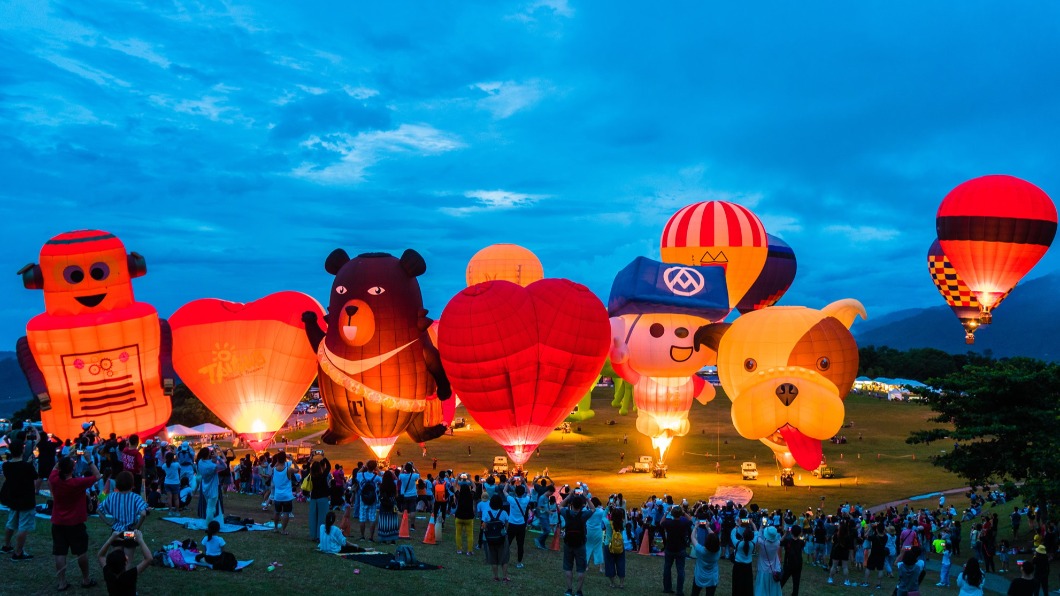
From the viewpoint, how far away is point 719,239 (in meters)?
36.4

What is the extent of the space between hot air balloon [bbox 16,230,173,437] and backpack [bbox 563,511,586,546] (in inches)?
604

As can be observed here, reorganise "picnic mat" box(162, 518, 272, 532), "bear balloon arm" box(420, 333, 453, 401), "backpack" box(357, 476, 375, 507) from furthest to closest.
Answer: "bear balloon arm" box(420, 333, 453, 401) → "backpack" box(357, 476, 375, 507) → "picnic mat" box(162, 518, 272, 532)

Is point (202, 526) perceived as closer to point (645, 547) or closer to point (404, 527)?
point (404, 527)

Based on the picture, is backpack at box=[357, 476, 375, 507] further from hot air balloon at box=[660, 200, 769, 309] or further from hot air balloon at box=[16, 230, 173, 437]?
hot air balloon at box=[660, 200, 769, 309]

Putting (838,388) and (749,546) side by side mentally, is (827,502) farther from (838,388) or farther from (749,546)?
(749,546)

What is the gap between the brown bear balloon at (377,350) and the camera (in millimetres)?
25406

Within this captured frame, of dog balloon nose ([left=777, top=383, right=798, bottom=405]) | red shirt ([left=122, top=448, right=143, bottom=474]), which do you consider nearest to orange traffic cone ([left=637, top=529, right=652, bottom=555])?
red shirt ([left=122, top=448, right=143, bottom=474])

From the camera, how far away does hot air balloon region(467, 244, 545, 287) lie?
40.4m

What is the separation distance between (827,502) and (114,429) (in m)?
17.2

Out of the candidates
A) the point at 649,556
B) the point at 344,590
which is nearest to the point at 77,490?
the point at 344,590

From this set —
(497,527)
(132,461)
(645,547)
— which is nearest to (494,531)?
(497,527)

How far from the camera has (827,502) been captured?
82.6ft

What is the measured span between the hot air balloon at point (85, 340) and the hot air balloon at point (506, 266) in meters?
18.7

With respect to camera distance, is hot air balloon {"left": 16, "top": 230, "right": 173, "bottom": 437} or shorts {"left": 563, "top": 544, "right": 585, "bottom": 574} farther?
hot air balloon {"left": 16, "top": 230, "right": 173, "bottom": 437}
